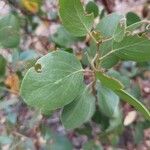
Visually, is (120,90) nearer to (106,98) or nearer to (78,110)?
(78,110)

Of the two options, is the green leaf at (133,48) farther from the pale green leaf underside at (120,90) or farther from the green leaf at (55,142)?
the green leaf at (55,142)

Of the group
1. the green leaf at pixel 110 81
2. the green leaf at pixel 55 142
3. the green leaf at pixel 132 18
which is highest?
the green leaf at pixel 110 81

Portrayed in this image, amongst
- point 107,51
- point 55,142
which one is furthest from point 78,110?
point 55,142

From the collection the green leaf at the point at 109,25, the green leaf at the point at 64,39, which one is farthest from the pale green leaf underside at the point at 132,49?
the green leaf at the point at 64,39

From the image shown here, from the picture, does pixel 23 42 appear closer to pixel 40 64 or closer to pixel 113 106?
pixel 113 106

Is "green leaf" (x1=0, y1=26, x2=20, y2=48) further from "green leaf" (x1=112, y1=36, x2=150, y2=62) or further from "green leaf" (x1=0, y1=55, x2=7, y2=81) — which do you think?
"green leaf" (x1=112, y1=36, x2=150, y2=62)

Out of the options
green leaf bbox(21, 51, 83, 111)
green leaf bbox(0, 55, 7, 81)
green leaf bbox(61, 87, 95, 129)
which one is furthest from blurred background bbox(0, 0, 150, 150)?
green leaf bbox(21, 51, 83, 111)
